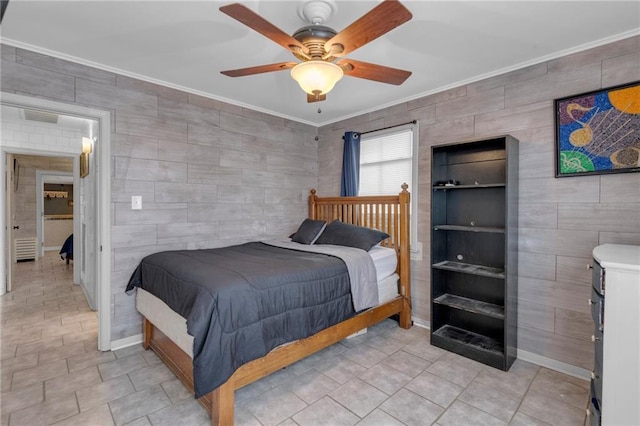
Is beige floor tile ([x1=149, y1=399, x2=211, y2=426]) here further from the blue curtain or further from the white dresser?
the blue curtain

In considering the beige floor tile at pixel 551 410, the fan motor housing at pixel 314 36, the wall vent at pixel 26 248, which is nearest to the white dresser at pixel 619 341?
the beige floor tile at pixel 551 410

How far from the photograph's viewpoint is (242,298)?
5.88ft

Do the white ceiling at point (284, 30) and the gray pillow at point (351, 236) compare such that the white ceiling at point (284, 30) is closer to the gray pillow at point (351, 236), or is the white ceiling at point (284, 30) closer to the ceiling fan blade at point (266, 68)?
the ceiling fan blade at point (266, 68)

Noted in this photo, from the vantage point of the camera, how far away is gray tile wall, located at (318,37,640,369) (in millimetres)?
2137

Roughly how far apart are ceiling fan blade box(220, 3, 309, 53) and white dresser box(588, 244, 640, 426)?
1.86 m

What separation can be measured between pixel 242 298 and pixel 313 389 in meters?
0.90

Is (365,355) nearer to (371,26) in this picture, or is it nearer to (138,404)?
(138,404)

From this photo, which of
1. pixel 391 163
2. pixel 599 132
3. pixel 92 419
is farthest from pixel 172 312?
pixel 599 132

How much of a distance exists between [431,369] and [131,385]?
221 centimetres

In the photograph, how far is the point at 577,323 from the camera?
2299mm

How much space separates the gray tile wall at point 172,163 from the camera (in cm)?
254

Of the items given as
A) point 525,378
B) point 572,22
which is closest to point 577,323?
point 525,378

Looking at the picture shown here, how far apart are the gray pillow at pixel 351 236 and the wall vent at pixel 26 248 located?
704cm

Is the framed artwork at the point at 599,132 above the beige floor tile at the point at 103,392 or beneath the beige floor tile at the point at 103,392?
above
